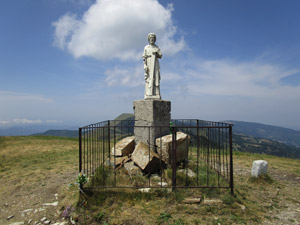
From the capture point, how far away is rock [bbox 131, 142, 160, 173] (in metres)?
5.74

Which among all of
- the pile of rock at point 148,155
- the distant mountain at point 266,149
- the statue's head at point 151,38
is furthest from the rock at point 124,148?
the distant mountain at point 266,149

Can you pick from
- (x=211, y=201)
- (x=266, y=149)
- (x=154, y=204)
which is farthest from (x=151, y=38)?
(x=266, y=149)

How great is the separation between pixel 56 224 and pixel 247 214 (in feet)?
14.8

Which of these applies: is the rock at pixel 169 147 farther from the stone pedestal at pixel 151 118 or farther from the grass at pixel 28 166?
the grass at pixel 28 166

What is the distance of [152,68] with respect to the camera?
7.42 m

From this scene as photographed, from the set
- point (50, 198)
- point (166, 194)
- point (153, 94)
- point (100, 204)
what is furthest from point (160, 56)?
point (50, 198)

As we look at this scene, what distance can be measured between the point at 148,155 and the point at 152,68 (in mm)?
3607

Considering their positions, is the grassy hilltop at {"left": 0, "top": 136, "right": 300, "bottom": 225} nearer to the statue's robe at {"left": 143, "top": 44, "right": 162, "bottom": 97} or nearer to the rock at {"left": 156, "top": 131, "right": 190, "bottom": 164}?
the rock at {"left": 156, "top": 131, "right": 190, "bottom": 164}

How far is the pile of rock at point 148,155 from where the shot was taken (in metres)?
5.84

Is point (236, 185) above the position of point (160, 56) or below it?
below

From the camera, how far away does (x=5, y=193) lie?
592 cm

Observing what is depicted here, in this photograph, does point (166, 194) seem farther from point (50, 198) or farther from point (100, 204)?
point (50, 198)

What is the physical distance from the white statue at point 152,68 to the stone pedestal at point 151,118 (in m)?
0.51

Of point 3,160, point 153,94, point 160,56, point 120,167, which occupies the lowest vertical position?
point 3,160
